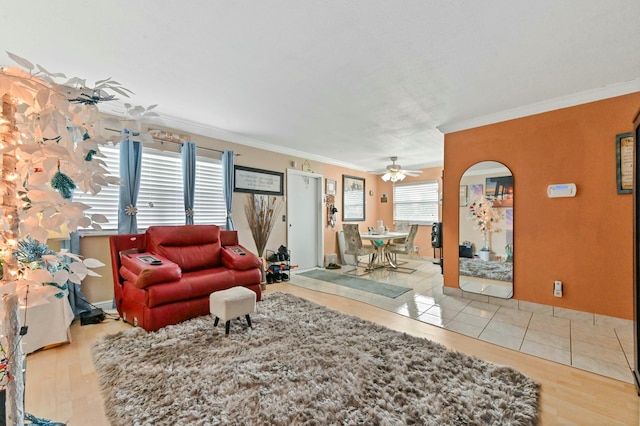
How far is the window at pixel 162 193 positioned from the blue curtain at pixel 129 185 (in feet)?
0.34

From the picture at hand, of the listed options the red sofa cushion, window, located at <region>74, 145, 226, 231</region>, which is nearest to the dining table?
window, located at <region>74, 145, 226, 231</region>

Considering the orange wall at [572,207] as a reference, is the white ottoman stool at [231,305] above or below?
below

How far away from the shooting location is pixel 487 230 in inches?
139

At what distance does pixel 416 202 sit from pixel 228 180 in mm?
4761

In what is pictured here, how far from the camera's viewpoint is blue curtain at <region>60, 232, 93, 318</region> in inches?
113

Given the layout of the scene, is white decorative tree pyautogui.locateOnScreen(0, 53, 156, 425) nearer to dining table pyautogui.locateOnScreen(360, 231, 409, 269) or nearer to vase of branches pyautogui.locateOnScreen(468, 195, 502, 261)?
vase of branches pyautogui.locateOnScreen(468, 195, 502, 261)

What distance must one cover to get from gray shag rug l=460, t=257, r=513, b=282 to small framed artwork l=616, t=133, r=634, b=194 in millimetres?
1310

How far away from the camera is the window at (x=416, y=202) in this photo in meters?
6.55

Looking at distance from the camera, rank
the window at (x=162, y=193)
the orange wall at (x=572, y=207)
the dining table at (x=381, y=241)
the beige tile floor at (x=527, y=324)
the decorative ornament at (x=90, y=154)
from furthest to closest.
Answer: the dining table at (x=381, y=241)
the window at (x=162, y=193)
the orange wall at (x=572, y=207)
the beige tile floor at (x=527, y=324)
the decorative ornament at (x=90, y=154)

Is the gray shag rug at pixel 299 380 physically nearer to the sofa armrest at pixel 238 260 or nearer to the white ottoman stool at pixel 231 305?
the white ottoman stool at pixel 231 305

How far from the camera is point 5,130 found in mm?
801

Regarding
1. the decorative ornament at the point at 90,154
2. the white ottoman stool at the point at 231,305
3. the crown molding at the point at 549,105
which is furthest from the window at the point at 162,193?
the crown molding at the point at 549,105

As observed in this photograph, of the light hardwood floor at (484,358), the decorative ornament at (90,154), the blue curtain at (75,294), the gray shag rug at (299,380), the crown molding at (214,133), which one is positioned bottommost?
the light hardwood floor at (484,358)

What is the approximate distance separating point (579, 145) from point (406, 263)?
3.86 metres
